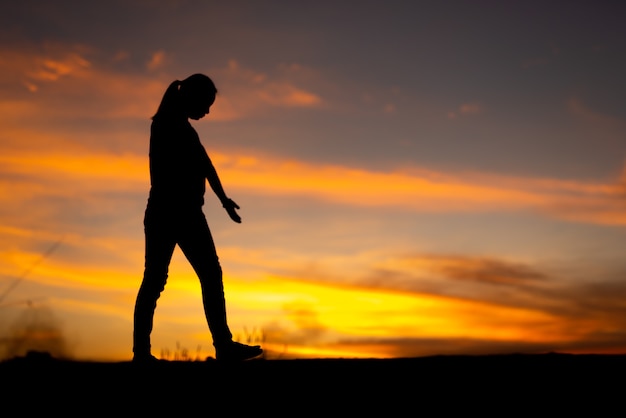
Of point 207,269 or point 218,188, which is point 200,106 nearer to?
point 218,188

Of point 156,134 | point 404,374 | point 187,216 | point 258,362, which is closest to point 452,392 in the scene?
point 404,374

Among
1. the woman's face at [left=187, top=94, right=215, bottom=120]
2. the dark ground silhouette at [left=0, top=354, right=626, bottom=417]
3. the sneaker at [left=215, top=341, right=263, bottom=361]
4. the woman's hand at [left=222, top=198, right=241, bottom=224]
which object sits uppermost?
the woman's face at [left=187, top=94, right=215, bottom=120]

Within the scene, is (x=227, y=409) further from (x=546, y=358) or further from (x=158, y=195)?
(x=546, y=358)

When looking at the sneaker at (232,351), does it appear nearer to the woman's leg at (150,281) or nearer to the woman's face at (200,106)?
the woman's leg at (150,281)

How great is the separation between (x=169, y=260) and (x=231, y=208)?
0.66m

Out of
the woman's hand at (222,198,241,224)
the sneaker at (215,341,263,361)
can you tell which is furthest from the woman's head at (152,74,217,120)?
the sneaker at (215,341,263,361)

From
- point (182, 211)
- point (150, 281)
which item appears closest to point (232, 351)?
point (150, 281)

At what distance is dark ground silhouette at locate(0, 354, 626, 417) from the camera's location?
14.8 ft

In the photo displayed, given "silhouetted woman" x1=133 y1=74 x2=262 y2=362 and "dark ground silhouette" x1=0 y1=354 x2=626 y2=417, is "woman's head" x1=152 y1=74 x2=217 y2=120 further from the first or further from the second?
"dark ground silhouette" x1=0 y1=354 x2=626 y2=417

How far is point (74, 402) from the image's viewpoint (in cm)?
506

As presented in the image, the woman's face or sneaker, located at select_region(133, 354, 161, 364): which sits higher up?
the woman's face

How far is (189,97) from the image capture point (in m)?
6.36

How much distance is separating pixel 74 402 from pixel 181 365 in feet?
4.00

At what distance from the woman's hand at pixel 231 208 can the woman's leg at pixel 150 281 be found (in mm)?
513
